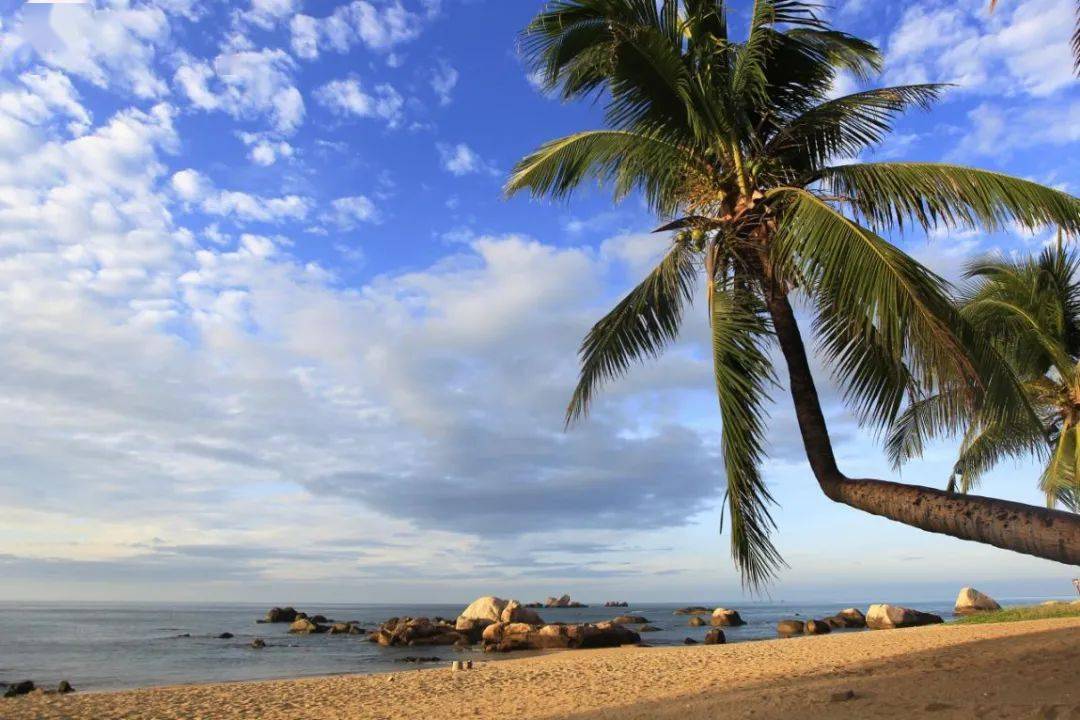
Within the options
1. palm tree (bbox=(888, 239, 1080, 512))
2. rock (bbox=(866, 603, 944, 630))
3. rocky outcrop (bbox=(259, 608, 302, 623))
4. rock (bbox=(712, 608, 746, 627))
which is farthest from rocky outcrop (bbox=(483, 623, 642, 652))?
rocky outcrop (bbox=(259, 608, 302, 623))

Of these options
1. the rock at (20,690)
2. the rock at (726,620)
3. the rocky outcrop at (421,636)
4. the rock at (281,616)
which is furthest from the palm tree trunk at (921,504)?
the rock at (281,616)

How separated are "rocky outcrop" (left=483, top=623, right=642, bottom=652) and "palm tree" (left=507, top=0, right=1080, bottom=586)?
2288 cm

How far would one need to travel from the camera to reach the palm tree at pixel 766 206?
5.87 metres

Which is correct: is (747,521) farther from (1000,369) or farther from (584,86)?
(584,86)

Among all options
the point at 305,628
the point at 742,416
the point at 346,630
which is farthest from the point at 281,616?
the point at 742,416

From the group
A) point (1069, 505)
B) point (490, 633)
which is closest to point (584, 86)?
point (1069, 505)

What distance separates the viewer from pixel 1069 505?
18047 mm

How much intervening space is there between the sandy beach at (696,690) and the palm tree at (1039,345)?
387 cm

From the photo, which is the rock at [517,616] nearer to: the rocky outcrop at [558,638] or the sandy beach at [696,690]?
the rocky outcrop at [558,638]

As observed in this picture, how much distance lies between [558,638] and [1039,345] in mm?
21219

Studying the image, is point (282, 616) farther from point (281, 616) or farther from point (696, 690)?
point (696, 690)

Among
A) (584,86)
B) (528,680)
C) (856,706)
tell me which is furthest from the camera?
(528,680)

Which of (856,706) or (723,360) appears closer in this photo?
(856,706)

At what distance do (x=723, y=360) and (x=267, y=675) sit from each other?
23.3 metres
